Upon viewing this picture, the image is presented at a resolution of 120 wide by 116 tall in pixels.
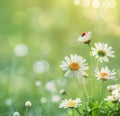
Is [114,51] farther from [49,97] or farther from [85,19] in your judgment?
[49,97]

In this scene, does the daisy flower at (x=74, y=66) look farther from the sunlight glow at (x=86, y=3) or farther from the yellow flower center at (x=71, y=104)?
the sunlight glow at (x=86, y=3)

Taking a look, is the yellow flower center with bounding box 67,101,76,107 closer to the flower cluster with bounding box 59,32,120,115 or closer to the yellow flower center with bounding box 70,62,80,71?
the flower cluster with bounding box 59,32,120,115

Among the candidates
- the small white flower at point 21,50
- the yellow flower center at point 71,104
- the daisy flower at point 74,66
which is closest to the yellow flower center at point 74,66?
the daisy flower at point 74,66

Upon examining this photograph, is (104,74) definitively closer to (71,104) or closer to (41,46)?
(71,104)

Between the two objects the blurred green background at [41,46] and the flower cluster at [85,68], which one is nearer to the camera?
the flower cluster at [85,68]

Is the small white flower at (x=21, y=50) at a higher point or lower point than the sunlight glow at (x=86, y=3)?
lower

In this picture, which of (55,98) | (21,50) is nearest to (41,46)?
(21,50)

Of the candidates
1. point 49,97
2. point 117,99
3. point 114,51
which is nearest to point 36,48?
point 49,97
